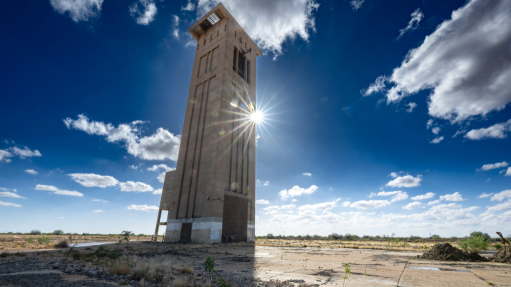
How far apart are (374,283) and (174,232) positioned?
3222cm

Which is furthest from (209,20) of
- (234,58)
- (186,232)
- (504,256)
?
(504,256)

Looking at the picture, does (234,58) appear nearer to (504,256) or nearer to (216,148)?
(216,148)

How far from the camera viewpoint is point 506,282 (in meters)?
6.69

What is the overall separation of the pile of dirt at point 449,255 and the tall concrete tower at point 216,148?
930 inches

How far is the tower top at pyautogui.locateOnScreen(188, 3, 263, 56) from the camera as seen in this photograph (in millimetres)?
44188

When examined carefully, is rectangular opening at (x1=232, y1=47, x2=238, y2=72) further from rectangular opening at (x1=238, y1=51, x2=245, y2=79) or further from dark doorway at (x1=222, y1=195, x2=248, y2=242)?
dark doorway at (x1=222, y1=195, x2=248, y2=242)

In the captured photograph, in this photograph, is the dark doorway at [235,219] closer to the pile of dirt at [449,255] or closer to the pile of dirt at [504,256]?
the pile of dirt at [449,255]

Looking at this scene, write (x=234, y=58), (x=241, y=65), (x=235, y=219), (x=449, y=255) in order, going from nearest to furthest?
(x=449, y=255)
(x=235, y=219)
(x=234, y=58)
(x=241, y=65)

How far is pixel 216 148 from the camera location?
33562mm

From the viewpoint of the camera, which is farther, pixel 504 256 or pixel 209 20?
pixel 209 20

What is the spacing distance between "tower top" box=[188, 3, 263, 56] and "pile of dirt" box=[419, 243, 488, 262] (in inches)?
1864

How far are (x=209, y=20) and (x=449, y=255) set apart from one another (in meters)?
52.0

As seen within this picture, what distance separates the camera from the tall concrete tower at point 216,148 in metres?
31.9

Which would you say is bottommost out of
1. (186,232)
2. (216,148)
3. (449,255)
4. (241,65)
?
(449,255)
